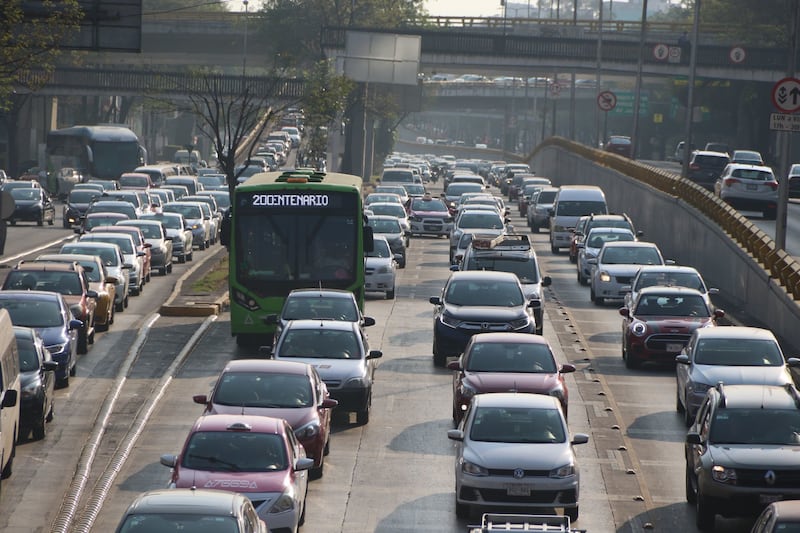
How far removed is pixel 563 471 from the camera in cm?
1766

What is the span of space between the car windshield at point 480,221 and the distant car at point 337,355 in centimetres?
2493

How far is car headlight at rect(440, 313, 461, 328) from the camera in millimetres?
29056

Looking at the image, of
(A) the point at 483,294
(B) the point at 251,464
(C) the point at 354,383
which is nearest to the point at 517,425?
(B) the point at 251,464

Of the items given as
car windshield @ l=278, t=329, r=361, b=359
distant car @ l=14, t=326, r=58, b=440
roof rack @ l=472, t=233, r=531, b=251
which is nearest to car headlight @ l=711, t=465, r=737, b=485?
car windshield @ l=278, t=329, r=361, b=359

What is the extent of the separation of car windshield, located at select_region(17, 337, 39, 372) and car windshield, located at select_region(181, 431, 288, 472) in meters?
6.15

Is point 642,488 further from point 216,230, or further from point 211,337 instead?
point 216,230

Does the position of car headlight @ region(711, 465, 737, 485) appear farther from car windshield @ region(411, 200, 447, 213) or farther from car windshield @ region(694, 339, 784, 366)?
car windshield @ region(411, 200, 447, 213)

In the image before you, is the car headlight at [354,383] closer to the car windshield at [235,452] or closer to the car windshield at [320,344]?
the car windshield at [320,344]

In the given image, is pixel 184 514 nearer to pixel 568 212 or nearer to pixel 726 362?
pixel 726 362

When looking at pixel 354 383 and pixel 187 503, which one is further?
pixel 354 383

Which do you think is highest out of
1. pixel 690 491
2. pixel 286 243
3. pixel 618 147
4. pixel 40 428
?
pixel 618 147

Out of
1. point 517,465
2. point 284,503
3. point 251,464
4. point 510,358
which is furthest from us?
point 510,358

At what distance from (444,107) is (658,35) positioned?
70196 millimetres

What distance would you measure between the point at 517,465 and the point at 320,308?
10.8 m
